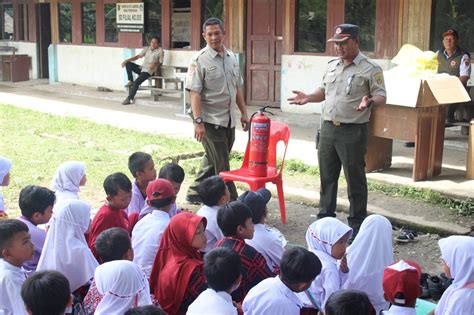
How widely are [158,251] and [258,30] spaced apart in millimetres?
9287

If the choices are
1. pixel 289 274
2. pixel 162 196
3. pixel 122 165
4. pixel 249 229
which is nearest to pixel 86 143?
pixel 122 165

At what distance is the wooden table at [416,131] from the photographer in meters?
6.75

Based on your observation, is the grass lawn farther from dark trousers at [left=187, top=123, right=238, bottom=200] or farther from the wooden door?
the wooden door

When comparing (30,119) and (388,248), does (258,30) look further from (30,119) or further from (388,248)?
(388,248)

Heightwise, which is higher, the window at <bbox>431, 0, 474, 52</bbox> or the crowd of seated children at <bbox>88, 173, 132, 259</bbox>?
the window at <bbox>431, 0, 474, 52</bbox>

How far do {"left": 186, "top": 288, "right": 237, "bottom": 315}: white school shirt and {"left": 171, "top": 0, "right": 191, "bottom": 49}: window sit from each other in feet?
37.2

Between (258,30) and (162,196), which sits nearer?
(162,196)

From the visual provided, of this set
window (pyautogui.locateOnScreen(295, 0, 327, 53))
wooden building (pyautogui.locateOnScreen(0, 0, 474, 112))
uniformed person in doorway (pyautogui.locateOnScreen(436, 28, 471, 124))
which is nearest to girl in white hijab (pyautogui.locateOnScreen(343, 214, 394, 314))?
uniformed person in doorway (pyautogui.locateOnScreen(436, 28, 471, 124))

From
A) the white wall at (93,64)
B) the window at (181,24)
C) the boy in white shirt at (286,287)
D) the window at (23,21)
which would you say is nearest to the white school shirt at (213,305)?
the boy in white shirt at (286,287)

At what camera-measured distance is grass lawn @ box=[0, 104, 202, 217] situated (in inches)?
284

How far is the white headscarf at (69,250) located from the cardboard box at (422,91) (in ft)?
13.1

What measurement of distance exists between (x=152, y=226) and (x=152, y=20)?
11.6 meters

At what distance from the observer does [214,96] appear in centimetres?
573

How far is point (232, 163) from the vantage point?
7887mm
